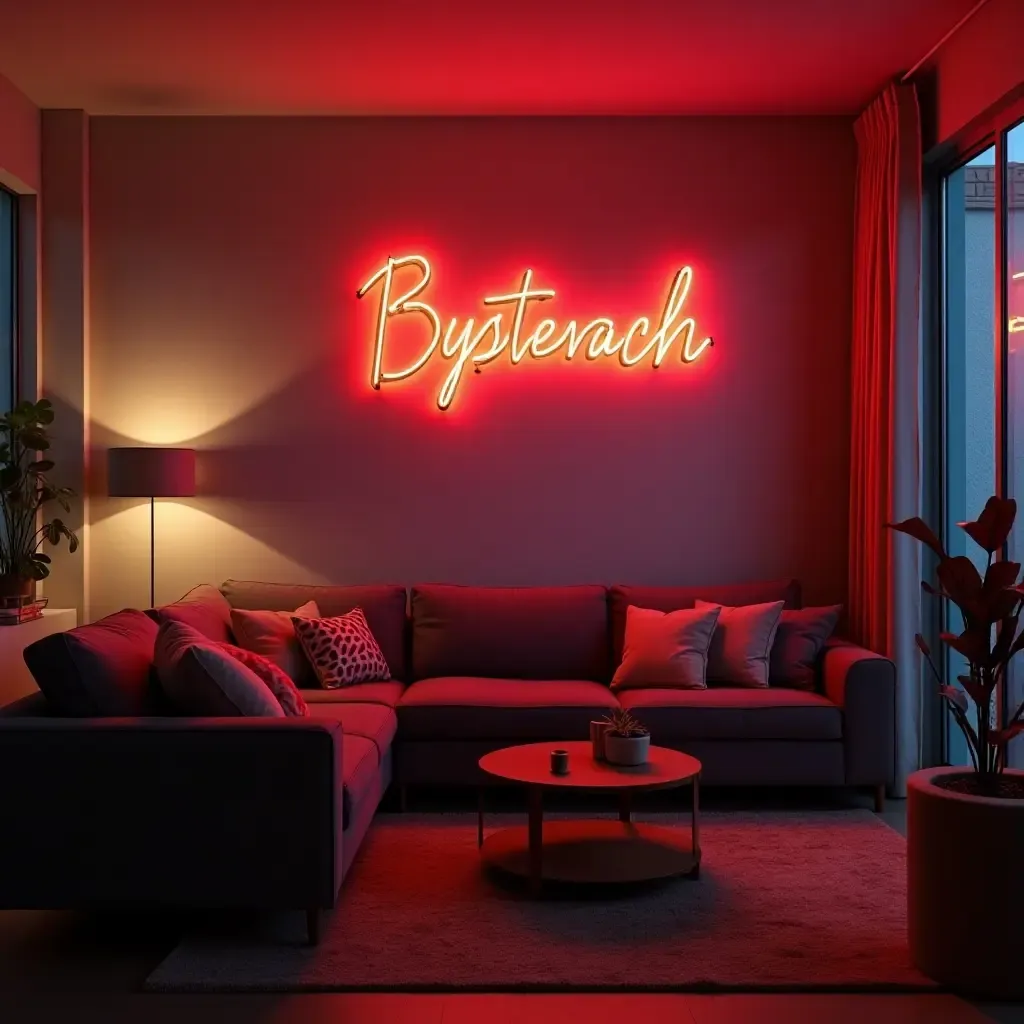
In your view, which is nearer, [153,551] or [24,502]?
[24,502]

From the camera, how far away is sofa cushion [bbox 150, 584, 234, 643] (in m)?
4.71

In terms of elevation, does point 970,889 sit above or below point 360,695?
below

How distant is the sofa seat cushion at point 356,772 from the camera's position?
3.61 m

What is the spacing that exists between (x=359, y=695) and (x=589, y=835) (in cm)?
118

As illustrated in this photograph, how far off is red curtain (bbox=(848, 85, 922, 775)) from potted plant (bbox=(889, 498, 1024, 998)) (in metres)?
1.99

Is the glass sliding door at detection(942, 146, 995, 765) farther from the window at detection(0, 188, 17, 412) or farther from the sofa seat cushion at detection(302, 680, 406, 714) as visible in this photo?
the window at detection(0, 188, 17, 412)

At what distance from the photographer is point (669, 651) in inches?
203

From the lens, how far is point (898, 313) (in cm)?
530

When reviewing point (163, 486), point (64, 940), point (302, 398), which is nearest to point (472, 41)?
point (302, 398)

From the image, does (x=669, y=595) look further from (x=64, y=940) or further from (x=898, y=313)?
(x=64, y=940)

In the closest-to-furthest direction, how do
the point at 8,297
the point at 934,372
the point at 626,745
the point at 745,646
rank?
the point at 626,745 → the point at 745,646 → the point at 934,372 → the point at 8,297

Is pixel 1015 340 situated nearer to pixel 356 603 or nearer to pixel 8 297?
pixel 356 603

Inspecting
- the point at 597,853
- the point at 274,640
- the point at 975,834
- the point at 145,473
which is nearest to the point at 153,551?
the point at 145,473

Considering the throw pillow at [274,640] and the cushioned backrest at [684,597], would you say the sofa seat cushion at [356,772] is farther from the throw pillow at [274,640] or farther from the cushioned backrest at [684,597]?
the cushioned backrest at [684,597]
